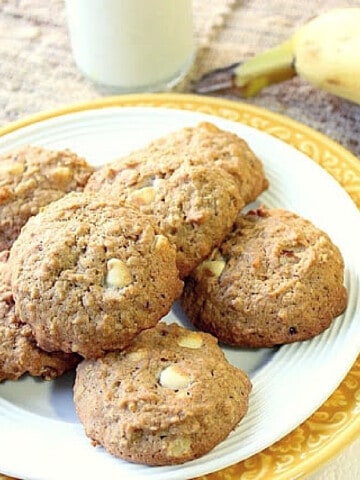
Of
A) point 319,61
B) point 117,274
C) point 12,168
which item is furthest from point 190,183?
point 319,61

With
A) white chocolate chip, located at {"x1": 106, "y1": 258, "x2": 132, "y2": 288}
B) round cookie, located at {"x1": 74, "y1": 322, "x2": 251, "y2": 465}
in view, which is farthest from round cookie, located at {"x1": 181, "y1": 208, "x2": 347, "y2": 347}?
white chocolate chip, located at {"x1": 106, "y1": 258, "x2": 132, "y2": 288}

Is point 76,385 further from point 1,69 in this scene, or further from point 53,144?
point 1,69

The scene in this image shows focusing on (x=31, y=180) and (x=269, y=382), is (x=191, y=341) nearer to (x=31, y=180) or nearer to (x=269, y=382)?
(x=269, y=382)

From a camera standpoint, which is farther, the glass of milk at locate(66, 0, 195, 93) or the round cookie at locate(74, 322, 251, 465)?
the glass of milk at locate(66, 0, 195, 93)

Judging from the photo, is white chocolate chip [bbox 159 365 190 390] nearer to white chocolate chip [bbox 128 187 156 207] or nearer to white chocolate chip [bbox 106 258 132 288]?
white chocolate chip [bbox 106 258 132 288]

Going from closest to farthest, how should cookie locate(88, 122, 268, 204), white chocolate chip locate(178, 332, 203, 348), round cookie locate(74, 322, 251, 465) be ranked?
1. round cookie locate(74, 322, 251, 465)
2. white chocolate chip locate(178, 332, 203, 348)
3. cookie locate(88, 122, 268, 204)

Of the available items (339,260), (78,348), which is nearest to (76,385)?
(78,348)
